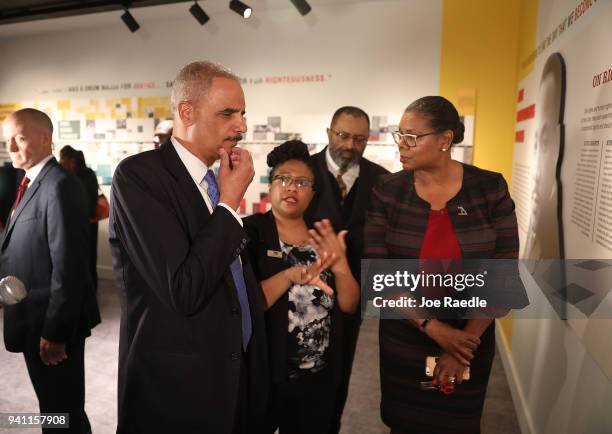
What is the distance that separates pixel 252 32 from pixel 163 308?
431cm

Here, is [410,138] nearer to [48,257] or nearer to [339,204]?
[339,204]

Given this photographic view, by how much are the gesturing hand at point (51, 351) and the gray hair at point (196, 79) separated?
→ 4.36 ft

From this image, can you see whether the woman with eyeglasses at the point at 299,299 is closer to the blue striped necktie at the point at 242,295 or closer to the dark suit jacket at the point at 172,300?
the blue striped necktie at the point at 242,295

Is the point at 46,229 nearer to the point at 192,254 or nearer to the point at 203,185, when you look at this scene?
the point at 203,185

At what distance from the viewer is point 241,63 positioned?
5.02 meters

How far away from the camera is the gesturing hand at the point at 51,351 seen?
2.00 metres

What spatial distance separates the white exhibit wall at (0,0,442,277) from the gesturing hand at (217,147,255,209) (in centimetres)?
359

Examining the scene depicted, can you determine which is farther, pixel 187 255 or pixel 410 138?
pixel 410 138

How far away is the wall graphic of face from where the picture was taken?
206 cm

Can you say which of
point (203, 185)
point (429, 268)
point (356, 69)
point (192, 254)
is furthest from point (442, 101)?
point (356, 69)

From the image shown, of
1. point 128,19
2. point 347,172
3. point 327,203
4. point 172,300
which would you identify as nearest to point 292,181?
point 327,203

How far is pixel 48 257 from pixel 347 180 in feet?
5.32

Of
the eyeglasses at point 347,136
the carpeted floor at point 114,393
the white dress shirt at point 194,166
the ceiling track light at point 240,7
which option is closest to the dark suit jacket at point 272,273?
the white dress shirt at point 194,166

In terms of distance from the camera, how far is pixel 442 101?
1672 millimetres
